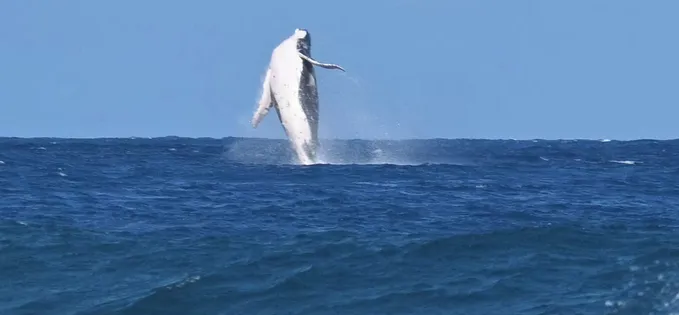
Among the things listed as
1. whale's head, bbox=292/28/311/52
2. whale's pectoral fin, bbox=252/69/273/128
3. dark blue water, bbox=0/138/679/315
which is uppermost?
whale's head, bbox=292/28/311/52

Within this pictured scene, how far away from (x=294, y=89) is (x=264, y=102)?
1.64 m

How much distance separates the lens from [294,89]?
115 ft

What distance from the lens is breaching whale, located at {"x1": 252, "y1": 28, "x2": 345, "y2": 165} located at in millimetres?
35031

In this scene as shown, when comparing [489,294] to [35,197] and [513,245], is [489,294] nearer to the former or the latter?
[513,245]

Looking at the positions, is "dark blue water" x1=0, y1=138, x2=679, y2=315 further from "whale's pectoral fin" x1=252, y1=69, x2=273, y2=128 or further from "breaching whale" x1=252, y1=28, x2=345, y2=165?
"whale's pectoral fin" x1=252, y1=69, x2=273, y2=128

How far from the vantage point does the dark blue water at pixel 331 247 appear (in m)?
18.3

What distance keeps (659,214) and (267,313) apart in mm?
12036

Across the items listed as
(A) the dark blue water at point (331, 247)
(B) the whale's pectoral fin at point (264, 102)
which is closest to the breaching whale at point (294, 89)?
(B) the whale's pectoral fin at point (264, 102)

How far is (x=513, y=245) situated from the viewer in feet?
70.7

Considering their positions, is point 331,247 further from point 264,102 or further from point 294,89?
point 264,102

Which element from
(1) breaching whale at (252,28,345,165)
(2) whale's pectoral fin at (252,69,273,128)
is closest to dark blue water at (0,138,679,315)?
(1) breaching whale at (252,28,345,165)

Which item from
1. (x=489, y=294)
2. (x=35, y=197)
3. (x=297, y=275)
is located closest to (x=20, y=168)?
(x=35, y=197)

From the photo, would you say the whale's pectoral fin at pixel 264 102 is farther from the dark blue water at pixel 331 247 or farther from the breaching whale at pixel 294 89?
the dark blue water at pixel 331 247

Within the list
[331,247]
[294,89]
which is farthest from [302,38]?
[331,247]
